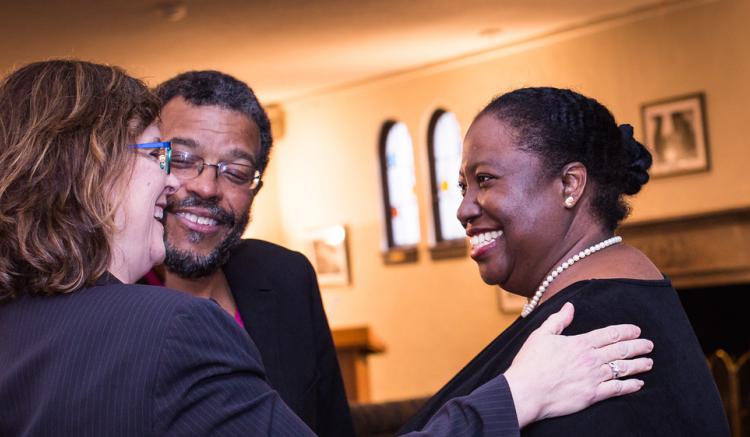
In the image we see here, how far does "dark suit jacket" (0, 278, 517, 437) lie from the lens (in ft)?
5.13

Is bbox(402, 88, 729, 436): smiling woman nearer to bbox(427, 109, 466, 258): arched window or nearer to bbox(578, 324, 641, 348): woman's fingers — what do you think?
bbox(578, 324, 641, 348): woman's fingers

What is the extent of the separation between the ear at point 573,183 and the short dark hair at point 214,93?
3.69ft

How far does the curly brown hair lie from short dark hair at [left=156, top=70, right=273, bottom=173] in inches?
47.4

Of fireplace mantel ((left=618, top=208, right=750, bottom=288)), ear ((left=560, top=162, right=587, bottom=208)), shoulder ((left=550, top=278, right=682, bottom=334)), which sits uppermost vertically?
ear ((left=560, top=162, right=587, bottom=208))

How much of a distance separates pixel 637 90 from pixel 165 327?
8832 millimetres

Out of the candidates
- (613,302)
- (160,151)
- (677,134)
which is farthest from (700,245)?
(160,151)

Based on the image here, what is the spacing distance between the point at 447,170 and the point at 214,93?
9.26m

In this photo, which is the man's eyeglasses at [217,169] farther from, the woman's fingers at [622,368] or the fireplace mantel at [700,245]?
the fireplace mantel at [700,245]

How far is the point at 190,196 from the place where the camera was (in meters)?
2.77

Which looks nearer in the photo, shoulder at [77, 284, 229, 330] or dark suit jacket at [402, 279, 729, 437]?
shoulder at [77, 284, 229, 330]

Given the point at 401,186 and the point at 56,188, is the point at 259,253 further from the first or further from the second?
the point at 401,186

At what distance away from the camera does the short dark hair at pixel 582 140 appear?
2.12 metres

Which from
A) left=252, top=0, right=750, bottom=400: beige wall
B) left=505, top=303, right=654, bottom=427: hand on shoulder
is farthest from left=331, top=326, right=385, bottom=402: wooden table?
left=505, top=303, right=654, bottom=427: hand on shoulder

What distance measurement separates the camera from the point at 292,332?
2.95 meters
